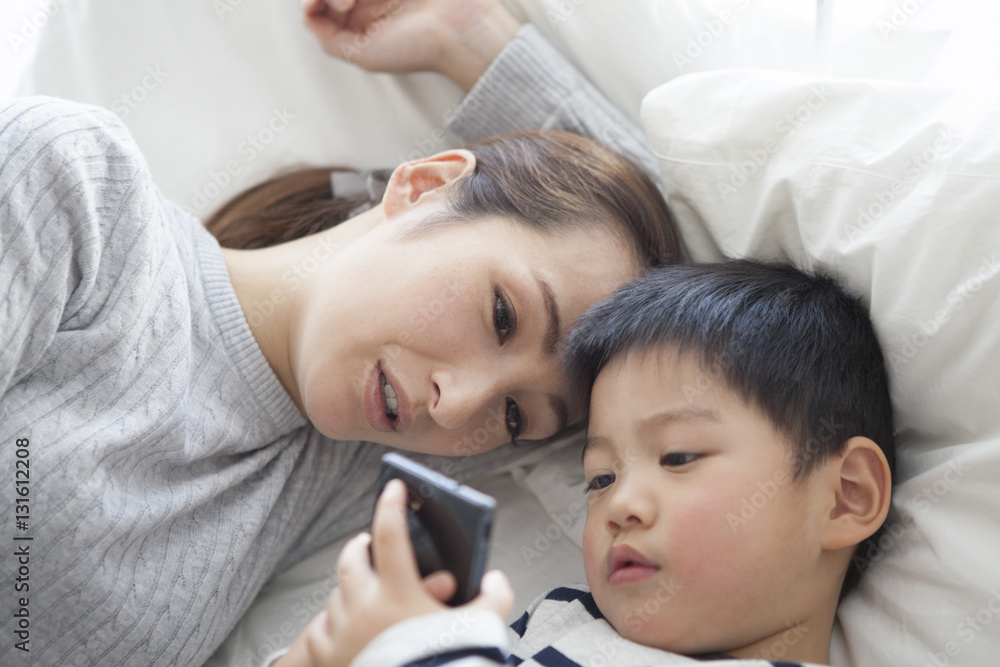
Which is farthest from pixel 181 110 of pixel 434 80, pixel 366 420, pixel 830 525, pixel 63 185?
pixel 830 525

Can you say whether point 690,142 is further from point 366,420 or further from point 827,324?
point 366,420

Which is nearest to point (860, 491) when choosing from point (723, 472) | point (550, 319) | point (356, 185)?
point (723, 472)

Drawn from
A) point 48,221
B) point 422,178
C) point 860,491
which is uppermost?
point 48,221

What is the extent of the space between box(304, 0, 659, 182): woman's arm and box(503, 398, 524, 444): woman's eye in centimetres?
49

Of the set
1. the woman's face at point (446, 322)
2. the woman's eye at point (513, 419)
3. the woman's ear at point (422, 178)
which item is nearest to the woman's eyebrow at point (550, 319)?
the woman's face at point (446, 322)

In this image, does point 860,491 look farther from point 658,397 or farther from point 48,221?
point 48,221

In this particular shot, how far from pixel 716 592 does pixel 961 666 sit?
0.27m

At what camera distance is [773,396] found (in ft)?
2.95

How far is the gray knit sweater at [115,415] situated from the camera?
35.9 inches

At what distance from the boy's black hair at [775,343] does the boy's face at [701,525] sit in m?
0.03

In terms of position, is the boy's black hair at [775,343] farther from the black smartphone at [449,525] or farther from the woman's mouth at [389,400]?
the black smartphone at [449,525]

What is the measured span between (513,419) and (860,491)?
17.6 inches

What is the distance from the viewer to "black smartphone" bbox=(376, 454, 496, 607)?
681 mm

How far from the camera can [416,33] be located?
1.43 metres
